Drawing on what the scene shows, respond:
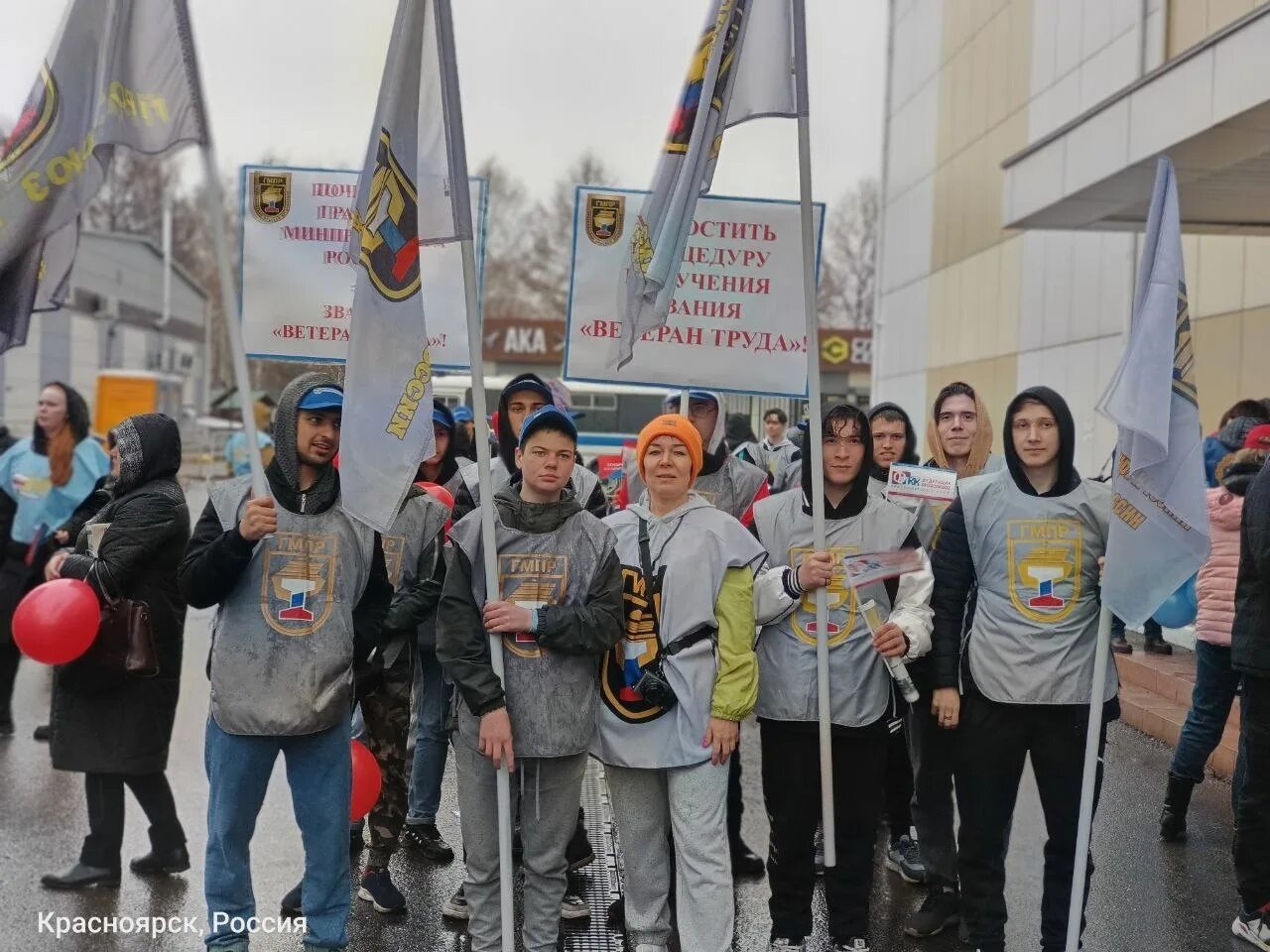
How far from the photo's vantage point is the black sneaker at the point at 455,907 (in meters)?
5.28

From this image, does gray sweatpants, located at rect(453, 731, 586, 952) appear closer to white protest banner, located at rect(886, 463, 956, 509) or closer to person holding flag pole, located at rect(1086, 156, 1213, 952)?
person holding flag pole, located at rect(1086, 156, 1213, 952)

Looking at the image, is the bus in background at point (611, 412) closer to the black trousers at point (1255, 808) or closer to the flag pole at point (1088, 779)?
the black trousers at point (1255, 808)

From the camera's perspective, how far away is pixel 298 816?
4.55m

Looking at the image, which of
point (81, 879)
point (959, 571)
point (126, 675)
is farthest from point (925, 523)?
point (81, 879)

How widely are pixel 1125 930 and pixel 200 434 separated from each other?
53323 millimetres

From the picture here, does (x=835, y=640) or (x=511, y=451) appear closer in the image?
(x=835, y=640)

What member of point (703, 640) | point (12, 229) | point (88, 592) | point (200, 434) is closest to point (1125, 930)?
point (703, 640)

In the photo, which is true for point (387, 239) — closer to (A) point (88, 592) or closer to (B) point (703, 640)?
(B) point (703, 640)

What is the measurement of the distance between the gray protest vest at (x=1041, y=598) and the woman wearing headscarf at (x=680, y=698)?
847 millimetres

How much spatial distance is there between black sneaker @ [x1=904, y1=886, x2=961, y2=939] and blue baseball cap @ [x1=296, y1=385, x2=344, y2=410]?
3.02 metres

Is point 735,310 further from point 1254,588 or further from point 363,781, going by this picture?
point 363,781

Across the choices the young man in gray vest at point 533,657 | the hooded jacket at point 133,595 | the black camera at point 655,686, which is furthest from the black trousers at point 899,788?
the hooded jacket at point 133,595

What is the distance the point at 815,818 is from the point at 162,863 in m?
2.83

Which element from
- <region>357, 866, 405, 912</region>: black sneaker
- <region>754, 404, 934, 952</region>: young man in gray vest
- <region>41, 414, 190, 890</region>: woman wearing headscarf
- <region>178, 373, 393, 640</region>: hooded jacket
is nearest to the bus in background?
<region>41, 414, 190, 890</region>: woman wearing headscarf
